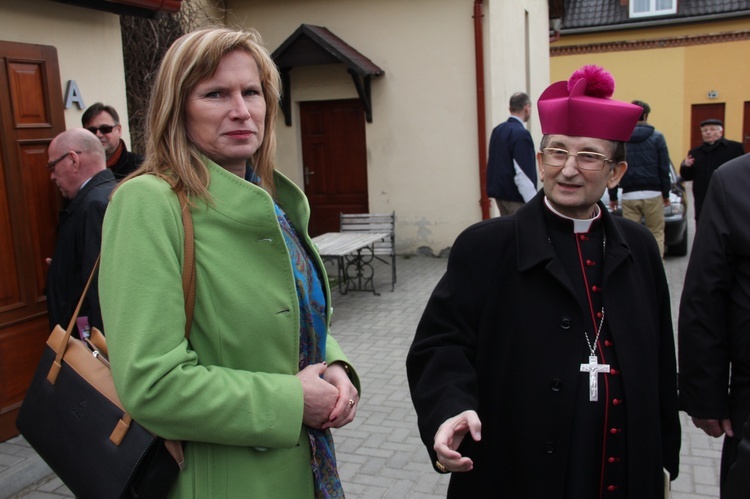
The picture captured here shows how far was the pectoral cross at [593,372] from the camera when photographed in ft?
6.44

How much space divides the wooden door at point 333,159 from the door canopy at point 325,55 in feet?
1.65

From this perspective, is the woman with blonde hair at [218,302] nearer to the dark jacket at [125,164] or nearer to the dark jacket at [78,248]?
the dark jacket at [78,248]

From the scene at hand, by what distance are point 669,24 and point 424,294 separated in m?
19.4

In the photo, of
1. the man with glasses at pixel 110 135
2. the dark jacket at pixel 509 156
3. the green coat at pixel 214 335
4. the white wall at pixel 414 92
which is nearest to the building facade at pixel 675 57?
the white wall at pixel 414 92

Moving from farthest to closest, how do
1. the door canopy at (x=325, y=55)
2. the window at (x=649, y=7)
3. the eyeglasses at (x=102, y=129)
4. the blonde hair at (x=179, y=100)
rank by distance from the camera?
the window at (x=649, y=7) < the door canopy at (x=325, y=55) < the eyeglasses at (x=102, y=129) < the blonde hair at (x=179, y=100)

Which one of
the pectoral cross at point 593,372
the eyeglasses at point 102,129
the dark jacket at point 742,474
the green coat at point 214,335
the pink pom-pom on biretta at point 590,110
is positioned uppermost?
the eyeglasses at point 102,129

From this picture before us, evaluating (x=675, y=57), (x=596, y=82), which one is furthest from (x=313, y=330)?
(x=675, y=57)

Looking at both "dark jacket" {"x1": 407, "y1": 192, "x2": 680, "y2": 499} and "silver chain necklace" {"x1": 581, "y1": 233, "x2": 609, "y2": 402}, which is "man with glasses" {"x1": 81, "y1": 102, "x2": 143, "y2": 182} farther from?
"silver chain necklace" {"x1": 581, "y1": 233, "x2": 609, "y2": 402}

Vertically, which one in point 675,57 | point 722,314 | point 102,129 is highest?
point 675,57

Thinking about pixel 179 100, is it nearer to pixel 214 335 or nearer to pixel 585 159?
pixel 214 335

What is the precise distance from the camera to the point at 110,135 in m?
4.67

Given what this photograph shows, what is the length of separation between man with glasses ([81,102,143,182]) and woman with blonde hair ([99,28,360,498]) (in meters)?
3.09

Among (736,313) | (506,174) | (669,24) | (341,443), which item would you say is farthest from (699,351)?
(669,24)

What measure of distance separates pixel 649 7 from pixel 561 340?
25934mm
